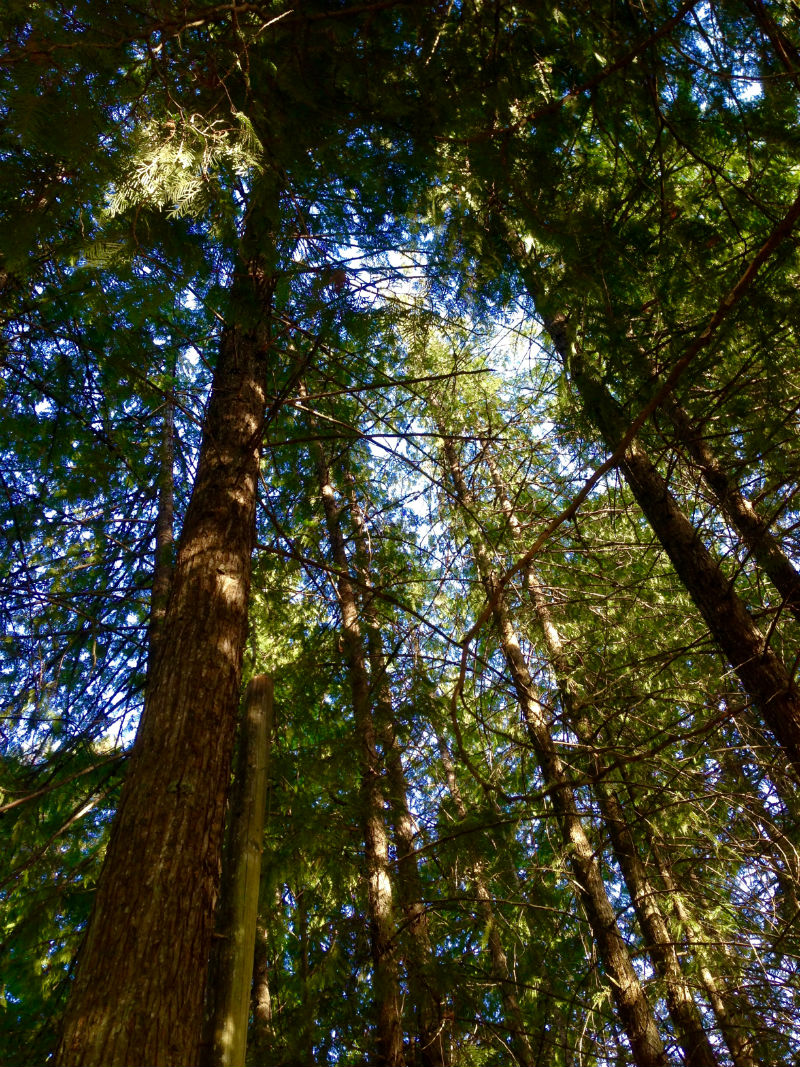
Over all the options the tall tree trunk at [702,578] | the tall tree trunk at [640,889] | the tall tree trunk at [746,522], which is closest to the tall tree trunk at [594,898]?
the tall tree trunk at [640,889]

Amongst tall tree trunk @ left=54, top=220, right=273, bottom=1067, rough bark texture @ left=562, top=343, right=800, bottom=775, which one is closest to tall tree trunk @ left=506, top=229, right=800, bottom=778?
rough bark texture @ left=562, top=343, right=800, bottom=775

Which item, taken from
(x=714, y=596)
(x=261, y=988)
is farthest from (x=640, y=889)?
(x=261, y=988)

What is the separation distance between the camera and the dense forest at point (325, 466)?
2443mm

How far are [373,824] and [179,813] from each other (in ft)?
8.88

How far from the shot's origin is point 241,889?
241cm

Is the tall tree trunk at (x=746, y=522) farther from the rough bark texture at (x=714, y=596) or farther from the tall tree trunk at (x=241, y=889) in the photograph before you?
the tall tree trunk at (x=241, y=889)

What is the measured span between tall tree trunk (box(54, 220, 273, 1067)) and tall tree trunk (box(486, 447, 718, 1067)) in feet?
7.11

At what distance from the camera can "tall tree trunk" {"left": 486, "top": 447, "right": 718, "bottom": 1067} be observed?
4312 millimetres

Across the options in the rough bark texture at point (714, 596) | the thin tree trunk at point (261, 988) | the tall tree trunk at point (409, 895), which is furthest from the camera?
the thin tree trunk at point (261, 988)

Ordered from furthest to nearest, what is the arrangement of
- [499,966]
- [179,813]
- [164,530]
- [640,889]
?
[499,966] → [640,889] → [164,530] → [179,813]

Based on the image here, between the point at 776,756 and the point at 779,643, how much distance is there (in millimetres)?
1122

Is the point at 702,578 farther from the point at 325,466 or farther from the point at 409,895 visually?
the point at 325,466

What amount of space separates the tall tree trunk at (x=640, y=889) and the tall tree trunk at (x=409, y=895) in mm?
1373

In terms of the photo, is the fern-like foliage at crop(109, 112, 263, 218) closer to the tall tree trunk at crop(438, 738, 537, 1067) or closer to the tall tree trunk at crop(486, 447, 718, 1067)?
the tall tree trunk at crop(486, 447, 718, 1067)
